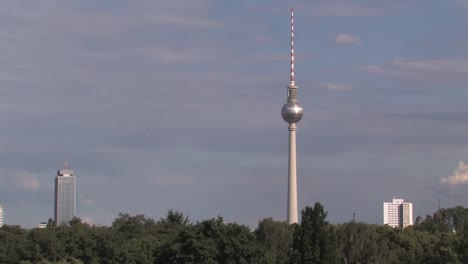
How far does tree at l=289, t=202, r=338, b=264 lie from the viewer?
6900 centimetres

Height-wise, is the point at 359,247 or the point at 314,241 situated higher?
the point at 359,247

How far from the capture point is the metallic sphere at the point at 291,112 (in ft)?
580

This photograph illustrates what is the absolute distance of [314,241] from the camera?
69688 millimetres

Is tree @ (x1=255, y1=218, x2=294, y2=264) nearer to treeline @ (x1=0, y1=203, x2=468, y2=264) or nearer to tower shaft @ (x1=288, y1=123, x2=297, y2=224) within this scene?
treeline @ (x1=0, y1=203, x2=468, y2=264)

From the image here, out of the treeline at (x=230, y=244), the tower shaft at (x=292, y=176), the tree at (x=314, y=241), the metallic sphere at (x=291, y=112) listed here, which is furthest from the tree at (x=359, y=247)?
the metallic sphere at (x=291, y=112)

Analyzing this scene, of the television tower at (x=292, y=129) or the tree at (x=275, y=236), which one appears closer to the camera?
the tree at (x=275, y=236)

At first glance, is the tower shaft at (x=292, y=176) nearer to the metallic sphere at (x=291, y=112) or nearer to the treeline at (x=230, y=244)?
the metallic sphere at (x=291, y=112)

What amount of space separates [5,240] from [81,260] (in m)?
12.8

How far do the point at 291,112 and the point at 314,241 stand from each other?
107584 millimetres

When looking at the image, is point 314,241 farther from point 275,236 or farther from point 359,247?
point 275,236

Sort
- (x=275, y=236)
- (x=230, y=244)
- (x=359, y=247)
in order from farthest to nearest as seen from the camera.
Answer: (x=275, y=236), (x=359, y=247), (x=230, y=244)

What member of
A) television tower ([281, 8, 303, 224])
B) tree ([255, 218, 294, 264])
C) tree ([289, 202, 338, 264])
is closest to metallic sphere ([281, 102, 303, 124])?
television tower ([281, 8, 303, 224])

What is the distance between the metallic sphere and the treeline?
185 ft

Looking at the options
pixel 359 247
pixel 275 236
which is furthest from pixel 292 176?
pixel 359 247
